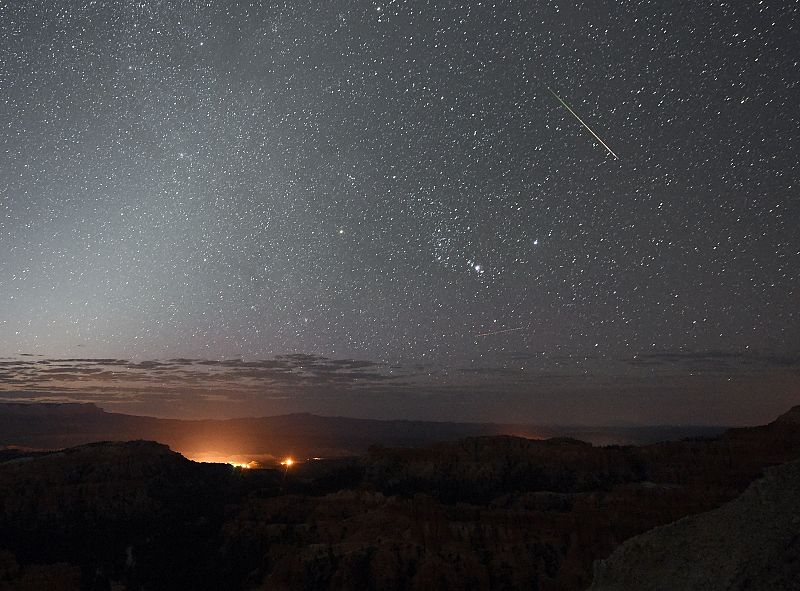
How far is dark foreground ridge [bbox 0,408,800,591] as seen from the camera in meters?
28.9

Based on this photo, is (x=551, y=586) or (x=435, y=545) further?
(x=435, y=545)

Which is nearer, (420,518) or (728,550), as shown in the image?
(728,550)

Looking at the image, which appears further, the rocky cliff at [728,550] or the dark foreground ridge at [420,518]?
the dark foreground ridge at [420,518]

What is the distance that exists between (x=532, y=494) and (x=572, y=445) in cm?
2041

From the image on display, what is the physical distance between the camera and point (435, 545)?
5962 centimetres

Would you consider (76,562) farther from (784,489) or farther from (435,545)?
(784,489)

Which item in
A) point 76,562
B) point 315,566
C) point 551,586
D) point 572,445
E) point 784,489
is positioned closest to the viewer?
point 784,489

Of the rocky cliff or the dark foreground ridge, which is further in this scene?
the dark foreground ridge

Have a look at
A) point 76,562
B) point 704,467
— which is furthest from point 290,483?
point 704,467

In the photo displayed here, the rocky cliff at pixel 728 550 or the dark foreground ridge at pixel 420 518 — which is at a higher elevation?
the rocky cliff at pixel 728 550

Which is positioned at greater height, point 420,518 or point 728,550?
point 728,550

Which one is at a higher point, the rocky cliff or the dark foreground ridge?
the rocky cliff

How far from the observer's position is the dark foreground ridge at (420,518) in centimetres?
2888

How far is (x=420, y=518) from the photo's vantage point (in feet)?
211
